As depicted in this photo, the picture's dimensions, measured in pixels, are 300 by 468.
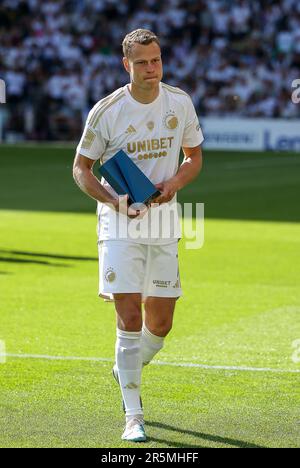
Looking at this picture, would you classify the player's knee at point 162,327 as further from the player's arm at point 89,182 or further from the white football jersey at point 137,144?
the player's arm at point 89,182

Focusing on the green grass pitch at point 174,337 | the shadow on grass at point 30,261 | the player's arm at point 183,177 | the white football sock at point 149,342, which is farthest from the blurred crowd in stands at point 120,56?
the white football sock at point 149,342

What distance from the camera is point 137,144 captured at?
718cm

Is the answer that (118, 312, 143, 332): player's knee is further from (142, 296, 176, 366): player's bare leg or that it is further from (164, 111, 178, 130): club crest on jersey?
(164, 111, 178, 130): club crest on jersey

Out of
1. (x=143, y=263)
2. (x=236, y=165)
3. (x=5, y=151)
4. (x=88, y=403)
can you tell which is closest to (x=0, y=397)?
(x=88, y=403)

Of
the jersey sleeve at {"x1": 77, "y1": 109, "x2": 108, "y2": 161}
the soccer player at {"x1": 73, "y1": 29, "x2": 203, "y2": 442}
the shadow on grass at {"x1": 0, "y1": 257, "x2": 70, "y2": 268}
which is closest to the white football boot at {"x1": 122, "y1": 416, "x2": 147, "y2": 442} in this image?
the soccer player at {"x1": 73, "y1": 29, "x2": 203, "y2": 442}

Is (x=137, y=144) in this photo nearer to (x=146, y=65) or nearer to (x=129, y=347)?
(x=146, y=65)

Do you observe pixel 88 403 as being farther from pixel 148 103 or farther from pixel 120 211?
pixel 148 103

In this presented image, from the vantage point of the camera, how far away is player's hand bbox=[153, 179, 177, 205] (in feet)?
23.2

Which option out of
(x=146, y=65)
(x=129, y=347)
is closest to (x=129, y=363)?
(x=129, y=347)

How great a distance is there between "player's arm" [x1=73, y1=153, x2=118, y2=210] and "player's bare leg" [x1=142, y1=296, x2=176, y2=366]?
704 mm

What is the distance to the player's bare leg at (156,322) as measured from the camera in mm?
7328

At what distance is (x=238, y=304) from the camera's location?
12039 mm

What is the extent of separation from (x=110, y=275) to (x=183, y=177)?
791 millimetres
